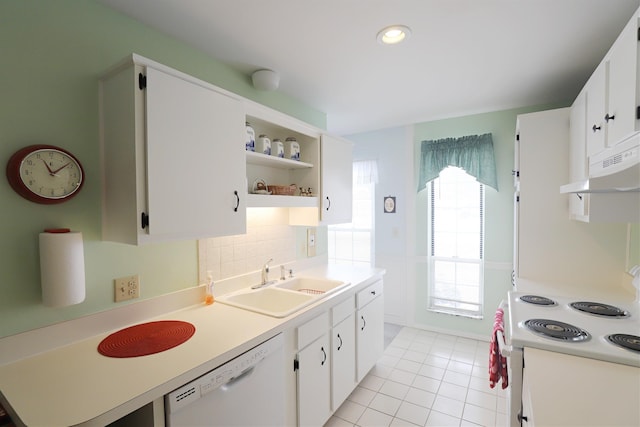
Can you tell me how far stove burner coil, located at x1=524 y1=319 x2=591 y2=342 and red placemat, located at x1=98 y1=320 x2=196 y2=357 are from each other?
1.69 metres

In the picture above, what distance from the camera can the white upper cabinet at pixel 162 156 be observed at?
49.5 inches

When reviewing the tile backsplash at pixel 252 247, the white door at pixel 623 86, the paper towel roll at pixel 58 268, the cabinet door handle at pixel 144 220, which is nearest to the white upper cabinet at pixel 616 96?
the white door at pixel 623 86

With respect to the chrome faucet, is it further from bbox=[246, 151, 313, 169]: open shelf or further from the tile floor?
the tile floor

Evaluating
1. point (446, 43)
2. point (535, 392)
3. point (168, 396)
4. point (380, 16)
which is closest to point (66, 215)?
point (168, 396)

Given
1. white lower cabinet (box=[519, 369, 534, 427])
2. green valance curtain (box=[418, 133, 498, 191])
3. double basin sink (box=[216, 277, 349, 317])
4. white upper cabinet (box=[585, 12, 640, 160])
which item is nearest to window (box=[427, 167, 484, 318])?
green valance curtain (box=[418, 133, 498, 191])

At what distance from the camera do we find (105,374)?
42.2 inches

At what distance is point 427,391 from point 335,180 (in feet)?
6.37

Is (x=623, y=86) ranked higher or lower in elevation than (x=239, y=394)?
higher

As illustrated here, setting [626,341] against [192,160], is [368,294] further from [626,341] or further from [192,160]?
[192,160]

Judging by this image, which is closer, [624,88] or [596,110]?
[624,88]

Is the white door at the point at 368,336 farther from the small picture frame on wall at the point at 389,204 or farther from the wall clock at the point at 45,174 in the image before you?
the wall clock at the point at 45,174

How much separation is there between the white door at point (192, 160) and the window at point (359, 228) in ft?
8.11

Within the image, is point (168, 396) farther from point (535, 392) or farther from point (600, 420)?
point (600, 420)

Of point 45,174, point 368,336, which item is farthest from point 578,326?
point 45,174
